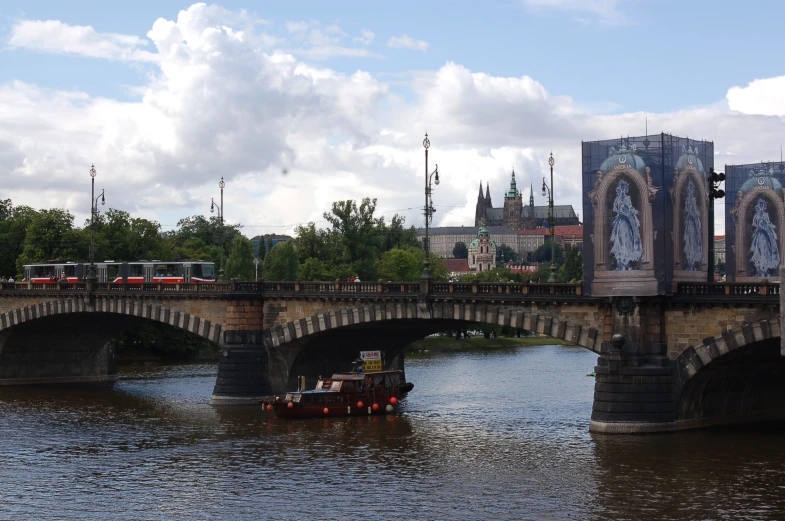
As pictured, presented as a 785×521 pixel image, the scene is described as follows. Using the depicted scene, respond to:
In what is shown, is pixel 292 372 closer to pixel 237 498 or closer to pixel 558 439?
pixel 558 439

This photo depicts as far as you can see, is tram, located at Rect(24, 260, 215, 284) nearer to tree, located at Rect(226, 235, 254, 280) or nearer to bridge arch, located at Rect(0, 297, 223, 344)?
bridge arch, located at Rect(0, 297, 223, 344)

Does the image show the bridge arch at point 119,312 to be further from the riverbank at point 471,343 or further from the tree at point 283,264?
the riverbank at point 471,343

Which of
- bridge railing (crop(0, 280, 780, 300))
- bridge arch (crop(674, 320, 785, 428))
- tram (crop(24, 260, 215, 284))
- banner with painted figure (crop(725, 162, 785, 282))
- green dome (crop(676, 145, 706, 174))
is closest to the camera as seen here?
bridge arch (crop(674, 320, 785, 428))

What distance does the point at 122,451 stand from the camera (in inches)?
2336

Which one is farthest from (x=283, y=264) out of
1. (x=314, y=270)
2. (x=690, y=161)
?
(x=690, y=161)

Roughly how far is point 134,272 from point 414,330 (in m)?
29.3

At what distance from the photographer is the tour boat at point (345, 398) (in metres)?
70.3

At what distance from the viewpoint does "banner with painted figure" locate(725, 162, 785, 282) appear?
70812mm

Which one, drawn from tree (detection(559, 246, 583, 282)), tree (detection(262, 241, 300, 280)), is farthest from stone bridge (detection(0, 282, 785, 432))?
tree (detection(559, 246, 583, 282))

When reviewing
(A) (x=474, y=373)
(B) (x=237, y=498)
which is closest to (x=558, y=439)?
(B) (x=237, y=498)

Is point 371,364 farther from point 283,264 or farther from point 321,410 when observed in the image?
point 283,264

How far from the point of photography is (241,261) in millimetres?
144250

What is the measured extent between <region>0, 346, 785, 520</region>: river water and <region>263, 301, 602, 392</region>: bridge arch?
5001 mm

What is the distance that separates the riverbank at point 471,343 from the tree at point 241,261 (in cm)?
2185
